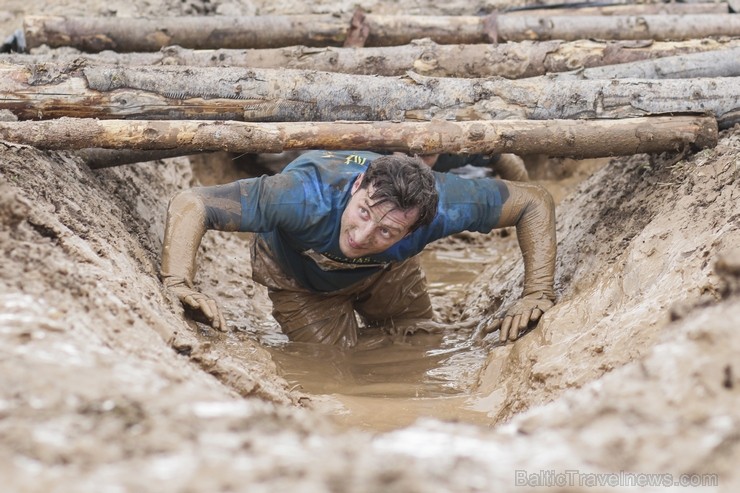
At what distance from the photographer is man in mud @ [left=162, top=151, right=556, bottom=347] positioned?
13.7 ft

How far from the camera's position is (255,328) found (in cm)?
539

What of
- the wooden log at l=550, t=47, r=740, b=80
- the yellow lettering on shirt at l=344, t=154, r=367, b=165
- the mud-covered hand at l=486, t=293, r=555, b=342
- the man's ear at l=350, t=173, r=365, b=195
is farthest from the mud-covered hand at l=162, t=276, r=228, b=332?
the wooden log at l=550, t=47, r=740, b=80

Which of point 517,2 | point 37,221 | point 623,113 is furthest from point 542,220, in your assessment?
point 517,2

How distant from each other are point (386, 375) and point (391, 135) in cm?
123

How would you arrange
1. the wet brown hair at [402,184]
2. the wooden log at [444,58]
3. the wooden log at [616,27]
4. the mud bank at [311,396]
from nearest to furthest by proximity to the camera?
1. the mud bank at [311,396]
2. the wet brown hair at [402,184]
3. the wooden log at [444,58]
4. the wooden log at [616,27]

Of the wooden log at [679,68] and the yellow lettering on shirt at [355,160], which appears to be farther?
the wooden log at [679,68]

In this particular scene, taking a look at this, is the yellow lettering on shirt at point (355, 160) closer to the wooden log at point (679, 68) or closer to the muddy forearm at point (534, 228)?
the muddy forearm at point (534, 228)

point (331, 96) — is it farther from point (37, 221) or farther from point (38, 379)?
point (38, 379)

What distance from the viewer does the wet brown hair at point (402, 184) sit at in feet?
Result: 13.3

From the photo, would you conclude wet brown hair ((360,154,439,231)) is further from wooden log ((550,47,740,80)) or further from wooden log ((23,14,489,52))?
wooden log ((23,14,489,52))

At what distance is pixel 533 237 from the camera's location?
4754 mm

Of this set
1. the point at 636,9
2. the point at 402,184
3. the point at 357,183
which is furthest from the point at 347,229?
the point at 636,9

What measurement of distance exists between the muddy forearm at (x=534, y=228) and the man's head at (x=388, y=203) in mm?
633

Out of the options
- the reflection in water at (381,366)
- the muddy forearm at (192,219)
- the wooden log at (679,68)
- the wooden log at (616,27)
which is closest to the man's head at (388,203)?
the muddy forearm at (192,219)
